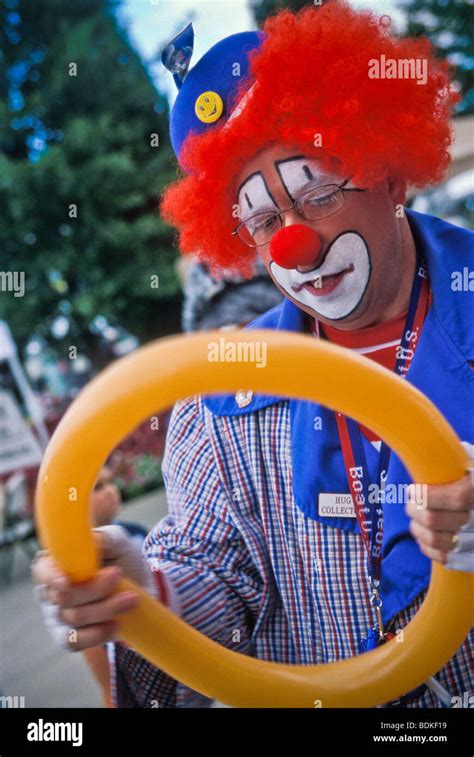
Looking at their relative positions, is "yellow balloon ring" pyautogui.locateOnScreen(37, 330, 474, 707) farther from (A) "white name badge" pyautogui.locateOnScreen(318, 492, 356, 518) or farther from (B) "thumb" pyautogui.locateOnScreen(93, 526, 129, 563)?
(A) "white name badge" pyautogui.locateOnScreen(318, 492, 356, 518)

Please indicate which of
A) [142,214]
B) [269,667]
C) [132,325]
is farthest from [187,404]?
[142,214]

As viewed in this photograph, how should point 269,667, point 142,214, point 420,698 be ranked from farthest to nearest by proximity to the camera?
point 142,214 < point 420,698 < point 269,667

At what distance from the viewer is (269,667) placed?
0.94 metres

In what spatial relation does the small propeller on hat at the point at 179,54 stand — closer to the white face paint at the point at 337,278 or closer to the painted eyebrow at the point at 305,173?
the painted eyebrow at the point at 305,173

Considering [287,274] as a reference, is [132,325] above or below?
above

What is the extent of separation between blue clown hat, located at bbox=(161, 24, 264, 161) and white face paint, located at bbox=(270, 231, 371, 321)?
0.23 meters

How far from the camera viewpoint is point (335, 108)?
3.15 feet

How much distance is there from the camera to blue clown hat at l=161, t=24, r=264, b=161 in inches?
38.5

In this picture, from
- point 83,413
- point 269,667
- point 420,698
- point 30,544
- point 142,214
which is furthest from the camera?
point 30,544

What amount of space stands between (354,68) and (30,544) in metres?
2.92

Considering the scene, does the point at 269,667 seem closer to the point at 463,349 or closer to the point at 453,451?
the point at 453,451

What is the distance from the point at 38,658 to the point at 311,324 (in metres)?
1.73

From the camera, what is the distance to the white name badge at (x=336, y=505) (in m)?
1.01

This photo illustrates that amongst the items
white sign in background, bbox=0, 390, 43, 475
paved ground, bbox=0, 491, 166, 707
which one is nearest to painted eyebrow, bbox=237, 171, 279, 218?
paved ground, bbox=0, 491, 166, 707
